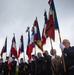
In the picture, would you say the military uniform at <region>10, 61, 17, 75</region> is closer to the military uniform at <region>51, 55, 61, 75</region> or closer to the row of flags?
the row of flags

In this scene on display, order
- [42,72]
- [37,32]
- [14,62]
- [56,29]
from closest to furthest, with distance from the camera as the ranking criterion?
1. [56,29]
2. [42,72]
3. [37,32]
4. [14,62]

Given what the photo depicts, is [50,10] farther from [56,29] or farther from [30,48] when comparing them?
[30,48]

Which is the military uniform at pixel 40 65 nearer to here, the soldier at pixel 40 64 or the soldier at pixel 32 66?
the soldier at pixel 40 64

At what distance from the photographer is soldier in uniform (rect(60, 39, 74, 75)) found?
7.47m

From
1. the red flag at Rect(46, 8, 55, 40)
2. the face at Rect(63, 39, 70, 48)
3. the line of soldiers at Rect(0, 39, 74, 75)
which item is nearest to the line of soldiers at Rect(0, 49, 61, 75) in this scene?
the line of soldiers at Rect(0, 39, 74, 75)

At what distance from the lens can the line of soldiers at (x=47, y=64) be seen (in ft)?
25.3

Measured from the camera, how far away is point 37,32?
47.3 feet

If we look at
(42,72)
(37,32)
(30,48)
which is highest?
(37,32)

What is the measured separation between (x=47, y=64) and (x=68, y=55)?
13.6ft

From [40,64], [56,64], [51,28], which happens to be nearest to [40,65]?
[40,64]

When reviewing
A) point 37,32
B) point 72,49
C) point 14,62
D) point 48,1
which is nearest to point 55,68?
point 72,49

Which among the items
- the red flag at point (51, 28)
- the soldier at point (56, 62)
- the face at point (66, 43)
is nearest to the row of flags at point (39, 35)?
the red flag at point (51, 28)

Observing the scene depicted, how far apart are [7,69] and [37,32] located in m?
5.44

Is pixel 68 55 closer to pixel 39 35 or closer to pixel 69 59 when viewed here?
pixel 69 59
